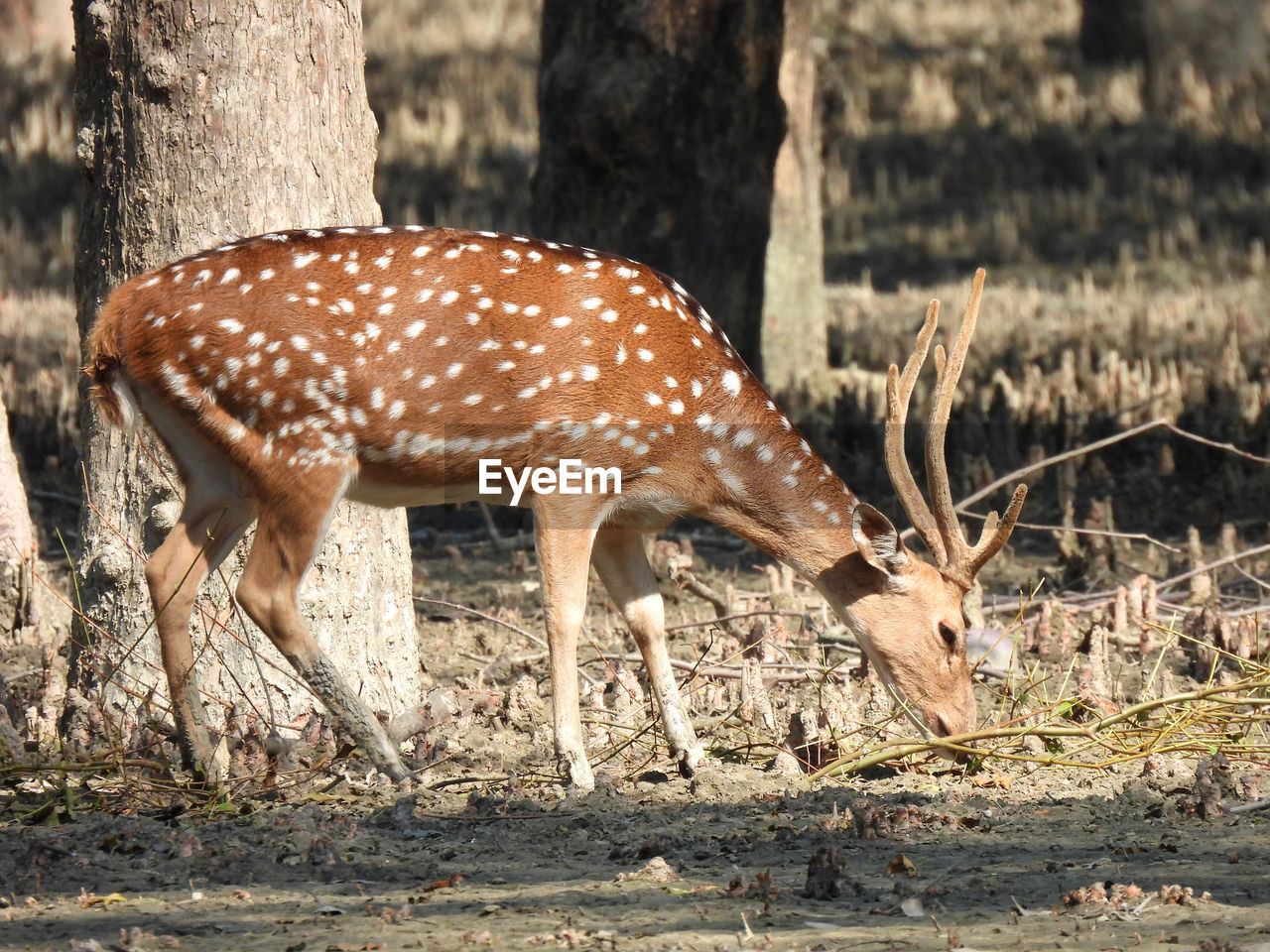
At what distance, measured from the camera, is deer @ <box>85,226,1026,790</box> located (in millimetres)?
5152

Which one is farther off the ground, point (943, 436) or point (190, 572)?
point (943, 436)

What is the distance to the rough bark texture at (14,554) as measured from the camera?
22.8ft

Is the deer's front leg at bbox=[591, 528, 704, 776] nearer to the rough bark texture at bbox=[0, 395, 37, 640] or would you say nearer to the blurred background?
the rough bark texture at bbox=[0, 395, 37, 640]

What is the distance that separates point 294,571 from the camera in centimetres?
522

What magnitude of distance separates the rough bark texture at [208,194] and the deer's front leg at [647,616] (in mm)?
845

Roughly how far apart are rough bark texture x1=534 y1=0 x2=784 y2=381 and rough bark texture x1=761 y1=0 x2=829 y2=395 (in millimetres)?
2151

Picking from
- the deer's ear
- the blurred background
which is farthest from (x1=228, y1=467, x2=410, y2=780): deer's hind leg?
the blurred background

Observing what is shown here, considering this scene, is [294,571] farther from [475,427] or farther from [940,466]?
[940,466]

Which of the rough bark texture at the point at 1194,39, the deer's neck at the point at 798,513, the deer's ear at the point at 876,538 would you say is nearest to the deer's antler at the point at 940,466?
the deer's ear at the point at 876,538

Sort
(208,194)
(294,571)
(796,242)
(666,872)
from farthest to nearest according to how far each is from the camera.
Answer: (796,242) < (208,194) < (294,571) < (666,872)

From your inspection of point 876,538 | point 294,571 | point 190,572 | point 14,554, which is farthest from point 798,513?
point 14,554

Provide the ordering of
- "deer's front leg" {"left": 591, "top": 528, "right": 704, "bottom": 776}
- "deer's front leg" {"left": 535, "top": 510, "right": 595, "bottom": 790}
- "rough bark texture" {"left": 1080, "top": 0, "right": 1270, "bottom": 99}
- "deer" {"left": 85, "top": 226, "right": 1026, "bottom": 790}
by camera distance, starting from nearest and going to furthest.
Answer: "deer" {"left": 85, "top": 226, "right": 1026, "bottom": 790}, "deer's front leg" {"left": 535, "top": 510, "right": 595, "bottom": 790}, "deer's front leg" {"left": 591, "top": 528, "right": 704, "bottom": 776}, "rough bark texture" {"left": 1080, "top": 0, "right": 1270, "bottom": 99}

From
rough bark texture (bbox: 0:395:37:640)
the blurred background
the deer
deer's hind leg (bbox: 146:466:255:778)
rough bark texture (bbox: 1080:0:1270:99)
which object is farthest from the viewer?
rough bark texture (bbox: 1080:0:1270:99)

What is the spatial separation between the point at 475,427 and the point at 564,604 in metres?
0.66
